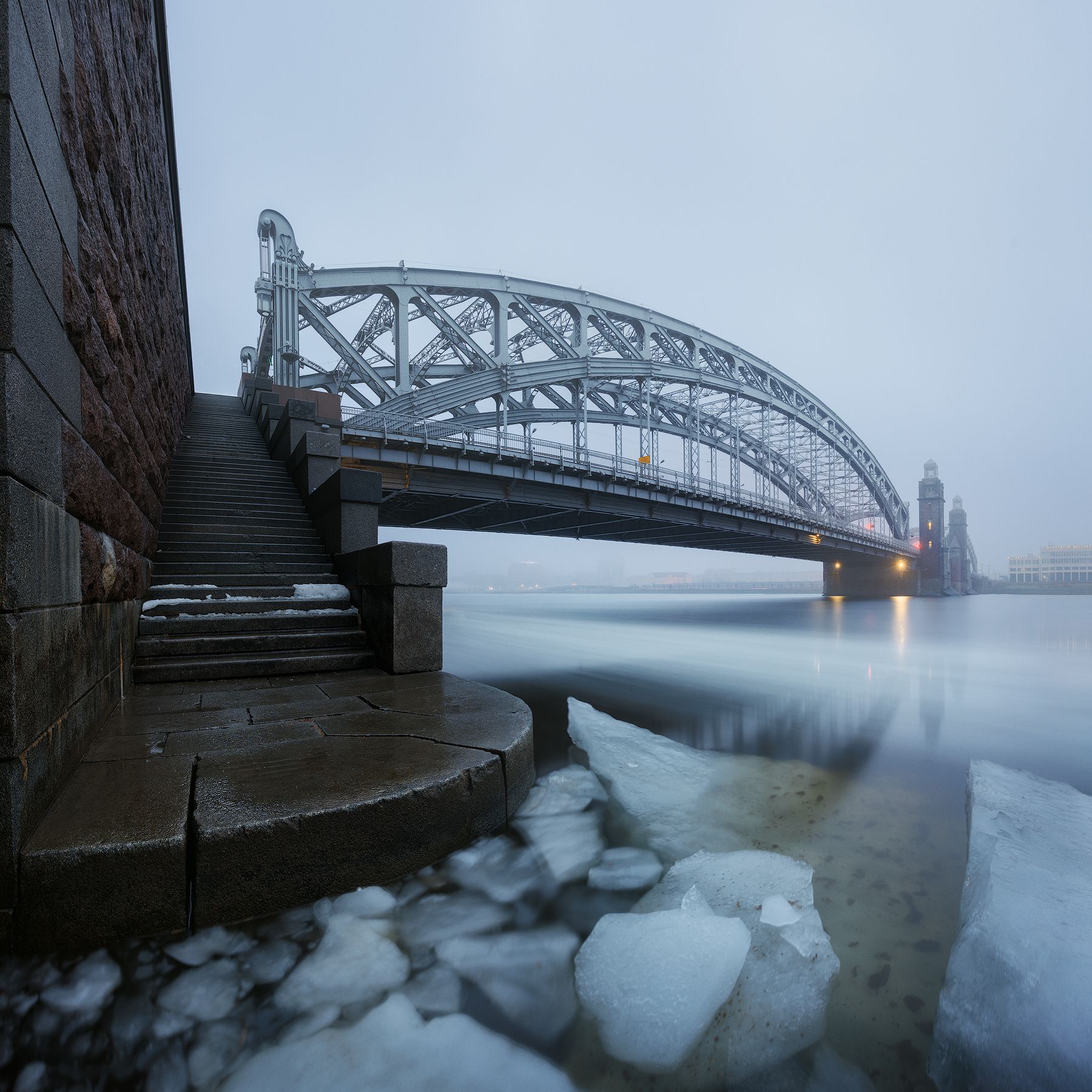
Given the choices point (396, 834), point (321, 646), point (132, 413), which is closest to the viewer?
point (396, 834)

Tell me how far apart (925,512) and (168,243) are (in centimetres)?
6803

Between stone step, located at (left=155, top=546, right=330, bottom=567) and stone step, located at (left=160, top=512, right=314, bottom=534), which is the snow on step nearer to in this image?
stone step, located at (left=155, top=546, right=330, bottom=567)

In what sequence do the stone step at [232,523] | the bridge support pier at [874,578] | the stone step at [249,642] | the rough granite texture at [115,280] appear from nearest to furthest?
the rough granite texture at [115,280] < the stone step at [249,642] < the stone step at [232,523] < the bridge support pier at [874,578]

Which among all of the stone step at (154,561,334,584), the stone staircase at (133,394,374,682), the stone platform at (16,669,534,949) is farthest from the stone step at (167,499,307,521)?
the stone platform at (16,669,534,949)

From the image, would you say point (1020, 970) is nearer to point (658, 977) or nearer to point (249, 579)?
point (658, 977)

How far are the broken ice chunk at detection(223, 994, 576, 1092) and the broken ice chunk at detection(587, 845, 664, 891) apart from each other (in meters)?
0.79

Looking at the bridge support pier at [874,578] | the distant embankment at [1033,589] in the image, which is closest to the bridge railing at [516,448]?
the bridge support pier at [874,578]

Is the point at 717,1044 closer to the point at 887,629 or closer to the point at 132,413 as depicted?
the point at 132,413

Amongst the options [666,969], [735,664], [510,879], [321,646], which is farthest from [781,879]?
[735,664]

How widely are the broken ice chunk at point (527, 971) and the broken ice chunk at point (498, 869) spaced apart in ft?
0.70

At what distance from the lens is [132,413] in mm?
3824

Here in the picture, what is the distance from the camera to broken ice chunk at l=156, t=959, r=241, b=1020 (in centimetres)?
146

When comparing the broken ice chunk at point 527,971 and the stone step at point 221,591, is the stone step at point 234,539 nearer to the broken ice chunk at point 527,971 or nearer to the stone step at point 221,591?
the stone step at point 221,591

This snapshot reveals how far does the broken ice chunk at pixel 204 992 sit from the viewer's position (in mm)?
1457
